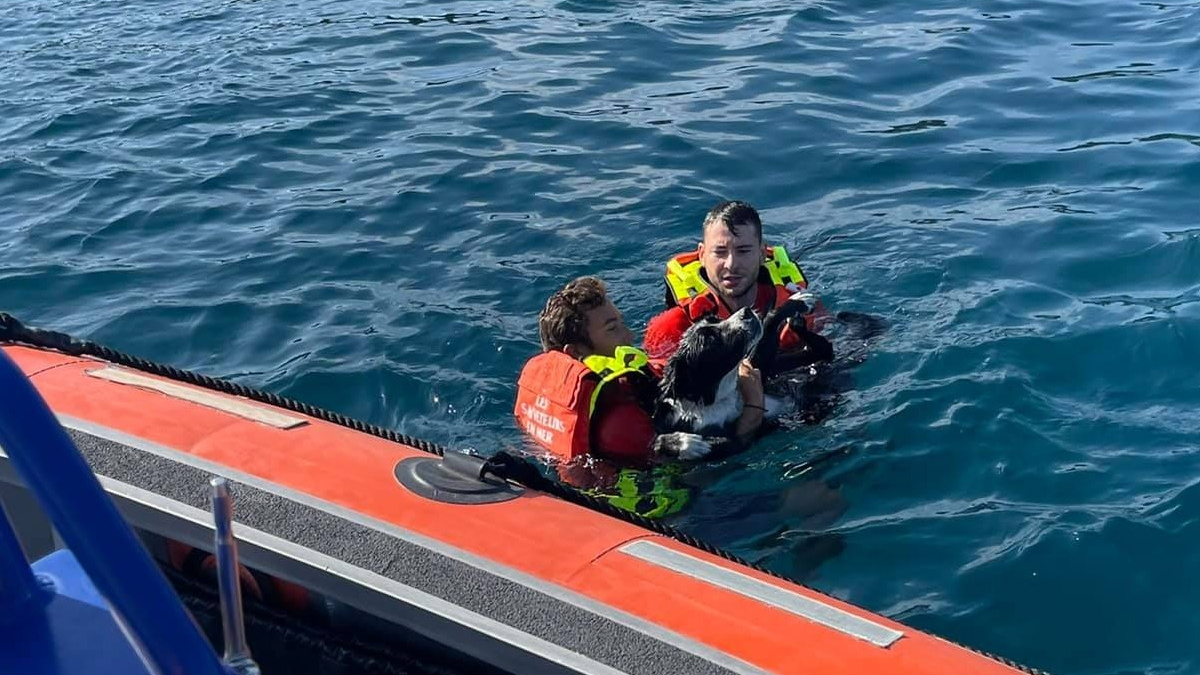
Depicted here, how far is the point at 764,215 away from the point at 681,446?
10.8ft

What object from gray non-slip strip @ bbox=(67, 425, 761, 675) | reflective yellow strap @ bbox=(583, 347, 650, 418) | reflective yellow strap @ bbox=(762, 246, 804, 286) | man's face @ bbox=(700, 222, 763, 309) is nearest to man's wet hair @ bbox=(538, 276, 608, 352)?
reflective yellow strap @ bbox=(583, 347, 650, 418)

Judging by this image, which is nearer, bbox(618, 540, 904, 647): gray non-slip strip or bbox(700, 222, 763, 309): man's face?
bbox(618, 540, 904, 647): gray non-slip strip

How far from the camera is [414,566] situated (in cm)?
316

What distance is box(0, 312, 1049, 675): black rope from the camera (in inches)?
144

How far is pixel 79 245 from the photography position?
25.3 ft

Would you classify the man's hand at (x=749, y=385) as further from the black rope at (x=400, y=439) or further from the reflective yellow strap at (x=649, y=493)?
the black rope at (x=400, y=439)

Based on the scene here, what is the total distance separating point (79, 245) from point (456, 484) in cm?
492

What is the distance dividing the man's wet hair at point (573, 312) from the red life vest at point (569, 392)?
0.08m

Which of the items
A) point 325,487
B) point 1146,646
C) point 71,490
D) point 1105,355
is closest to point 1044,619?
point 1146,646

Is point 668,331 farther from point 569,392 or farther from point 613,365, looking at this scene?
point 569,392

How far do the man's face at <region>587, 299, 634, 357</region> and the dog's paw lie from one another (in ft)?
1.22

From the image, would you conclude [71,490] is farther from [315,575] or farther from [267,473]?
[267,473]

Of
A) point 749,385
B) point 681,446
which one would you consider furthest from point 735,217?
point 681,446

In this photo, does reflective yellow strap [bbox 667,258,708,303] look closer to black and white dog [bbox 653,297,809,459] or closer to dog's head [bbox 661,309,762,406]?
black and white dog [bbox 653,297,809,459]
